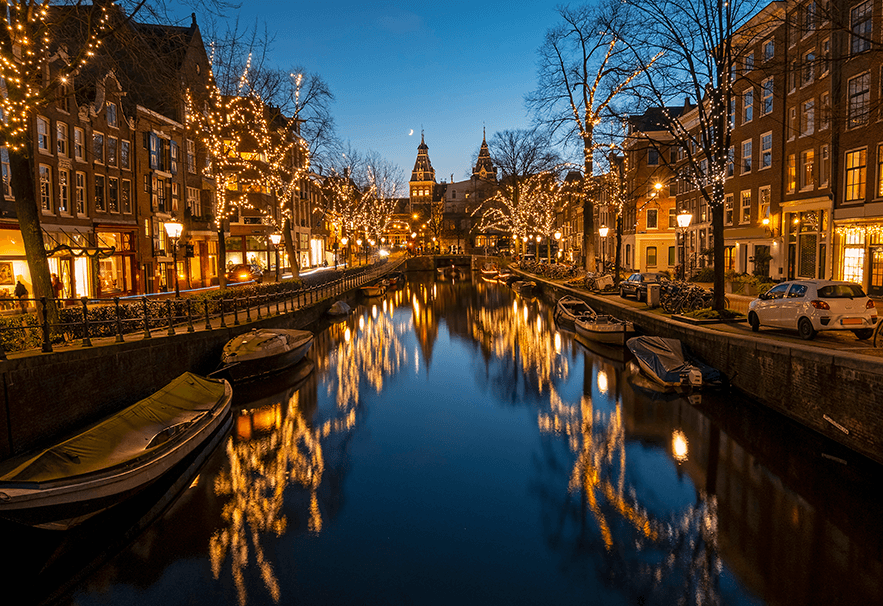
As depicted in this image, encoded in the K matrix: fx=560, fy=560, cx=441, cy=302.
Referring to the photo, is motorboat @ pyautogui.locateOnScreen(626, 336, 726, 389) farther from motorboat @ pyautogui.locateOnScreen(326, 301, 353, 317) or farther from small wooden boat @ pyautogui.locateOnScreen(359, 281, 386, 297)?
small wooden boat @ pyautogui.locateOnScreen(359, 281, 386, 297)

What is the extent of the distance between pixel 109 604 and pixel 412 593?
4.10m

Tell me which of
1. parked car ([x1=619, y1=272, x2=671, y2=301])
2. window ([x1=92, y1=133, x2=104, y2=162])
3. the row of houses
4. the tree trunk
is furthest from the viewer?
window ([x1=92, y1=133, x2=104, y2=162])

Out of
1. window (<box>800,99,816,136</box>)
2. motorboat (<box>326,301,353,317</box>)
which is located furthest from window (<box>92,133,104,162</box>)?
window (<box>800,99,816,136</box>)

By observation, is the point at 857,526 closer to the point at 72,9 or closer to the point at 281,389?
the point at 281,389

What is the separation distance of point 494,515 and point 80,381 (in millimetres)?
9704

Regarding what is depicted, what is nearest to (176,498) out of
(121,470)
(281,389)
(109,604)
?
(121,470)

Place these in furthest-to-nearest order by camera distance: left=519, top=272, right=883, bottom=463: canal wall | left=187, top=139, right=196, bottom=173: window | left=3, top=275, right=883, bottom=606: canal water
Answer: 1. left=187, top=139, right=196, bottom=173: window
2. left=519, top=272, right=883, bottom=463: canal wall
3. left=3, top=275, right=883, bottom=606: canal water

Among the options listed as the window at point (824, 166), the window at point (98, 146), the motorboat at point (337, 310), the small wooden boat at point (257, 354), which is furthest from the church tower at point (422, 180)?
the small wooden boat at point (257, 354)

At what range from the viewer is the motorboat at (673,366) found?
55.7ft

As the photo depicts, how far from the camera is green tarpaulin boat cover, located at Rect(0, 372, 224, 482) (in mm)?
8673

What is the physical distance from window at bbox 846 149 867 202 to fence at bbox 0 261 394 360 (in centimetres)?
2654

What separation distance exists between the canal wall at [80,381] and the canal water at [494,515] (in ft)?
7.75

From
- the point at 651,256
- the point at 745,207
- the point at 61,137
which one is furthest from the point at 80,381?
the point at 651,256

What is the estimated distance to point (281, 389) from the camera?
19.3 meters
